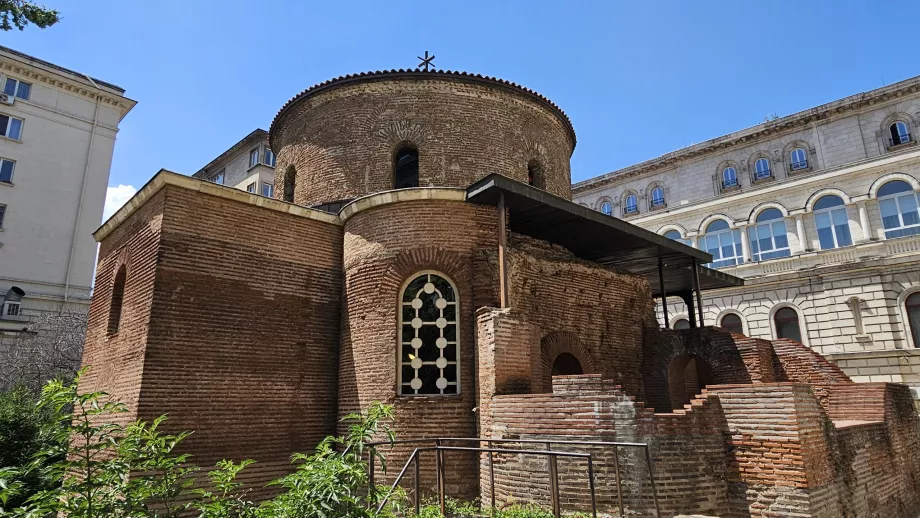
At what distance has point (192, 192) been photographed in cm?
1023

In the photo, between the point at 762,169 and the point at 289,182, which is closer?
the point at 289,182

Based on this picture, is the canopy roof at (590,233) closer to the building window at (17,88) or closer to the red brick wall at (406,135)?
the red brick wall at (406,135)

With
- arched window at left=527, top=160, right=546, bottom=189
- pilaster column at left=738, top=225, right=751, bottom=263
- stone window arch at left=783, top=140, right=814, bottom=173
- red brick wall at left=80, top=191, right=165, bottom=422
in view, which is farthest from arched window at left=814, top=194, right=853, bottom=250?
red brick wall at left=80, top=191, right=165, bottom=422

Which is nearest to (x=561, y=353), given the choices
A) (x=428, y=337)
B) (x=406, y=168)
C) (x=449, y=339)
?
(x=449, y=339)

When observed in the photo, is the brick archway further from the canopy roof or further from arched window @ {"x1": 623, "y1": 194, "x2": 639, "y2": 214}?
arched window @ {"x1": 623, "y1": 194, "x2": 639, "y2": 214}

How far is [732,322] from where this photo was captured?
27438 millimetres

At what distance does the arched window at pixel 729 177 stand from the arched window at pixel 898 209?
678 centimetres

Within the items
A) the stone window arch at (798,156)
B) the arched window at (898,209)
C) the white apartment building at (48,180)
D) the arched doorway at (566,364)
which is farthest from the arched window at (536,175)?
the white apartment building at (48,180)

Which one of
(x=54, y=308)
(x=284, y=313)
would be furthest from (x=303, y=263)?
(x=54, y=308)

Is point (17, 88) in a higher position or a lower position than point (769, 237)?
higher

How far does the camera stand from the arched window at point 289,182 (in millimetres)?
14930

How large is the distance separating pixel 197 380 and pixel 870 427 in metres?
11.6

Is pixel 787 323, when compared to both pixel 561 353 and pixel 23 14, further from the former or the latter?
pixel 23 14

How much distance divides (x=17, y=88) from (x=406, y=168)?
2390 centimetres
